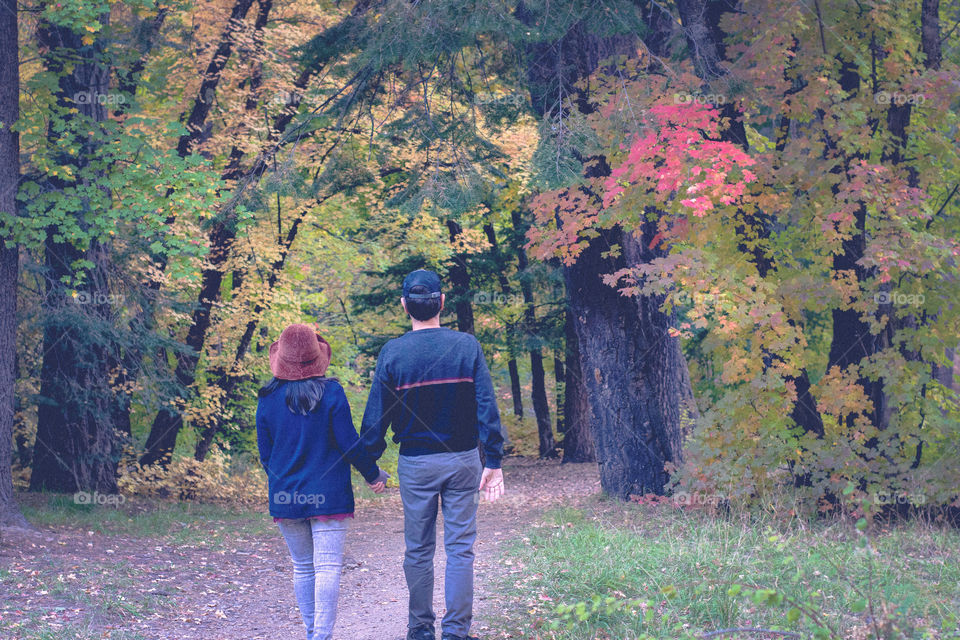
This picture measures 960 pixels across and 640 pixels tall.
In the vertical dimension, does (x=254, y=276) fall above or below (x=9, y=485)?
above

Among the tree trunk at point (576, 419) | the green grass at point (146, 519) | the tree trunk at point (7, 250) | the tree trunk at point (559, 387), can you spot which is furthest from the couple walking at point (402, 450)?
the tree trunk at point (559, 387)

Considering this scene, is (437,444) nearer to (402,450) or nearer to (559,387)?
(402,450)

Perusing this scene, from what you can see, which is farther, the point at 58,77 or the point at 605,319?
the point at 58,77

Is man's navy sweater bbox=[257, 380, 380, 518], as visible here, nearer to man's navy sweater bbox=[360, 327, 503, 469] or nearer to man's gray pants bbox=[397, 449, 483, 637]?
man's navy sweater bbox=[360, 327, 503, 469]

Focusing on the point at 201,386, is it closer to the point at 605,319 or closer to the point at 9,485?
the point at 9,485

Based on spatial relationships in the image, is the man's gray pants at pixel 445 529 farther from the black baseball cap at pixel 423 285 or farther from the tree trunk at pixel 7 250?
the tree trunk at pixel 7 250

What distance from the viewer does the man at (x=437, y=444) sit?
15.8 feet

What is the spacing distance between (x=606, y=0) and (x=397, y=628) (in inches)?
251

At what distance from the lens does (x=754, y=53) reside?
29.4 feet

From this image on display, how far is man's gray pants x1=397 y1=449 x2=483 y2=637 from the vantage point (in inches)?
189

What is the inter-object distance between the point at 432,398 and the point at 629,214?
15.7 ft

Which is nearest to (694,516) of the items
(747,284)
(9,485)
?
(747,284)

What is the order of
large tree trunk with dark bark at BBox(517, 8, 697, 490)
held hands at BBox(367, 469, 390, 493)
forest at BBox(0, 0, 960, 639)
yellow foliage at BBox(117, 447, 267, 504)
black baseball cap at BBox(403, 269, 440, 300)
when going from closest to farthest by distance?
1. held hands at BBox(367, 469, 390, 493)
2. black baseball cap at BBox(403, 269, 440, 300)
3. forest at BBox(0, 0, 960, 639)
4. large tree trunk with dark bark at BBox(517, 8, 697, 490)
5. yellow foliage at BBox(117, 447, 267, 504)

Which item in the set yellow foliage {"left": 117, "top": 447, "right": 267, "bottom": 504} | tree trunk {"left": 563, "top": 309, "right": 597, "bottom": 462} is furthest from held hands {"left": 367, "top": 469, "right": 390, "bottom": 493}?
tree trunk {"left": 563, "top": 309, "right": 597, "bottom": 462}
